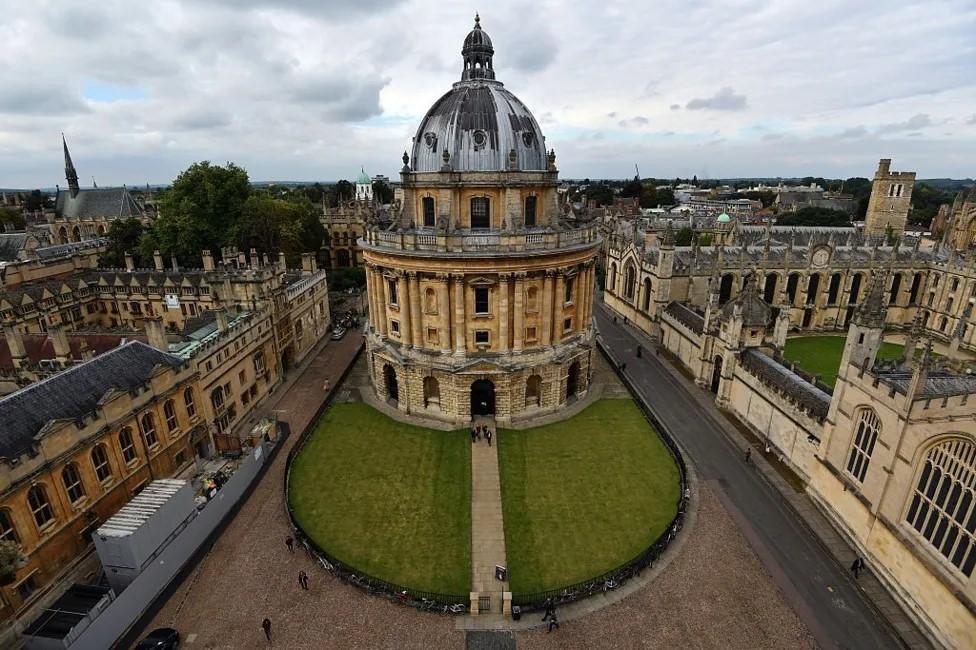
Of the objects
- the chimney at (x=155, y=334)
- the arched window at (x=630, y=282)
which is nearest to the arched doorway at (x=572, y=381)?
the arched window at (x=630, y=282)

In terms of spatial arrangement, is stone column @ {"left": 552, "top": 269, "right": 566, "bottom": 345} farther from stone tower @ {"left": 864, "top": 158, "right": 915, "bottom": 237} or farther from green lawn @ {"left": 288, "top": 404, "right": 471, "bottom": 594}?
stone tower @ {"left": 864, "top": 158, "right": 915, "bottom": 237}

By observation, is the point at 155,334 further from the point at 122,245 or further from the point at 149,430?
the point at 122,245

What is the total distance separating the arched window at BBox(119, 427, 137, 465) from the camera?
994 inches

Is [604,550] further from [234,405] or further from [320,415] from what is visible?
[234,405]

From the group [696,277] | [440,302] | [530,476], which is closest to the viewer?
[530,476]

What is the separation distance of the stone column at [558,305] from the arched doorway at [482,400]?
6437 mm

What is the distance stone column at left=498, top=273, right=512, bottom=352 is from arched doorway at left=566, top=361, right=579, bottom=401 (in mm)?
6969

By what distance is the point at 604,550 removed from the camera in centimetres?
2453

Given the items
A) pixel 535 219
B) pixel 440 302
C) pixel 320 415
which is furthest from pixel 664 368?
pixel 320 415

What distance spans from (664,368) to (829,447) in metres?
20.5

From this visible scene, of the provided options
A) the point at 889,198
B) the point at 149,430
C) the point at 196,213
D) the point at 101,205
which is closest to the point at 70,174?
the point at 101,205

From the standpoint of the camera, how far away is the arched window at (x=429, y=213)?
36062mm

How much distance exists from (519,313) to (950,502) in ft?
78.9

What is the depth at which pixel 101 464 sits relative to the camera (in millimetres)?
24016
